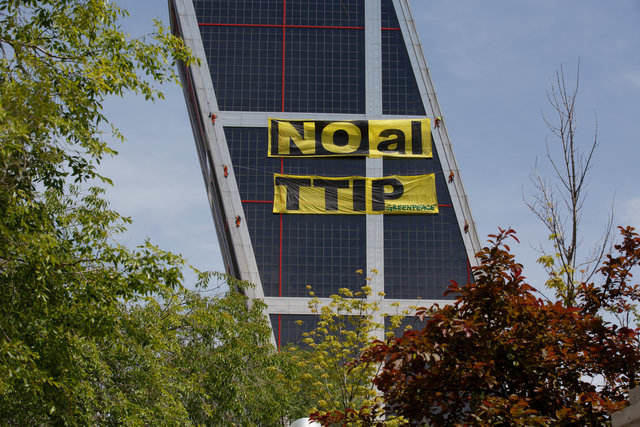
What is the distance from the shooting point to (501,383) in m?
11.8

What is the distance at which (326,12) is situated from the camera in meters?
54.8

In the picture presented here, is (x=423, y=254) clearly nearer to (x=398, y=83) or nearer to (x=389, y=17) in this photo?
(x=398, y=83)

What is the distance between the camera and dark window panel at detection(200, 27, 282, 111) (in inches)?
2071

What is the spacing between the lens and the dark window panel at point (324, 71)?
5306cm

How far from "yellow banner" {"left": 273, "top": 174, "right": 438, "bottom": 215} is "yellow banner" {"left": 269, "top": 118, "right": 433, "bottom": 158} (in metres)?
1.56

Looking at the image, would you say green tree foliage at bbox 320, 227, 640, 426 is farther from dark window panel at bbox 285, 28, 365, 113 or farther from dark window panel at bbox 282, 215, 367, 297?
dark window panel at bbox 285, 28, 365, 113

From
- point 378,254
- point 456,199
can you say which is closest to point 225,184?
point 378,254

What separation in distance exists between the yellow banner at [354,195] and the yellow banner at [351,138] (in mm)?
1557

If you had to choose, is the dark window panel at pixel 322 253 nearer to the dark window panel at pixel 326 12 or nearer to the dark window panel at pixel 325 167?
the dark window panel at pixel 325 167

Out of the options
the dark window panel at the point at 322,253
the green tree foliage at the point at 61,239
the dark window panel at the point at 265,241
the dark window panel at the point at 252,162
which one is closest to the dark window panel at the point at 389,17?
the dark window panel at the point at 252,162

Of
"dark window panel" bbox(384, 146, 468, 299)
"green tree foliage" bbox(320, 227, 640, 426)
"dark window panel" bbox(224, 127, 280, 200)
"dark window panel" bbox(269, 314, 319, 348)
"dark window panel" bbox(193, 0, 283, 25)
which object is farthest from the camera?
"dark window panel" bbox(193, 0, 283, 25)

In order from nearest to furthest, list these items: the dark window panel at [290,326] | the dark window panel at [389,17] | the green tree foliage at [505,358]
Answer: the green tree foliage at [505,358]
the dark window panel at [290,326]
the dark window panel at [389,17]

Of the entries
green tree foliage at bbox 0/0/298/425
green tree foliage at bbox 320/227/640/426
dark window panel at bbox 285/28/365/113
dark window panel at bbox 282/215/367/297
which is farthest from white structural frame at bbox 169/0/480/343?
green tree foliage at bbox 320/227/640/426

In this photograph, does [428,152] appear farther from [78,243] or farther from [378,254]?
[78,243]
